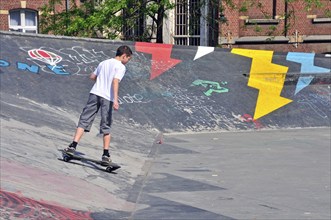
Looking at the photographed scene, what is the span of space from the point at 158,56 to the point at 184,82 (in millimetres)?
809

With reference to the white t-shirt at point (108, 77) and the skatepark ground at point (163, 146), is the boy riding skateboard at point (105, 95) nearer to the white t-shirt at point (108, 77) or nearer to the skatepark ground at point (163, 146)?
the white t-shirt at point (108, 77)

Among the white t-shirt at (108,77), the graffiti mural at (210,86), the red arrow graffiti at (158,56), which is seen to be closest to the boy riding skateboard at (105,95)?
the white t-shirt at (108,77)

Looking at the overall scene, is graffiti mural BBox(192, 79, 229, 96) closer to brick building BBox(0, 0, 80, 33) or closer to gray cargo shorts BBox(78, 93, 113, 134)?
gray cargo shorts BBox(78, 93, 113, 134)

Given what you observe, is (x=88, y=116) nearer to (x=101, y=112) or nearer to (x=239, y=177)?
(x=101, y=112)

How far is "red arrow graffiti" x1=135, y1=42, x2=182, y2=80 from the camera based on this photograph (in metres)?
15.8

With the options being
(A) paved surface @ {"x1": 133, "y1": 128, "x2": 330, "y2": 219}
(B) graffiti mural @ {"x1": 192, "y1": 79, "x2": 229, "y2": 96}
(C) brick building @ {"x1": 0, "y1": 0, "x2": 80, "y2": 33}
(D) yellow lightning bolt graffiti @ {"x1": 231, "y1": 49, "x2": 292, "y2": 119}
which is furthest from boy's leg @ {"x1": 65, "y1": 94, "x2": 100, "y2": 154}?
(C) brick building @ {"x1": 0, "y1": 0, "x2": 80, "y2": 33}

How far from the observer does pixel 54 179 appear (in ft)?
29.5

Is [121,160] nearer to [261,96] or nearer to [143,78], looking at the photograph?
[143,78]

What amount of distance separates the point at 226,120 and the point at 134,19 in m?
5.95

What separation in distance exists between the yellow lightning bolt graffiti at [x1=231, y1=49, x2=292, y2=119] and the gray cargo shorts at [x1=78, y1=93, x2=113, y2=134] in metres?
6.92

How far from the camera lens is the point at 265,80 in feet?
54.6

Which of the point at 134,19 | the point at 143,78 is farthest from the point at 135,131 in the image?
the point at 134,19

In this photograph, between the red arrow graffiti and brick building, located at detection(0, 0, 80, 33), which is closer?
the red arrow graffiti

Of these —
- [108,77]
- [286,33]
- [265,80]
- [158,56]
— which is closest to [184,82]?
[158,56]
